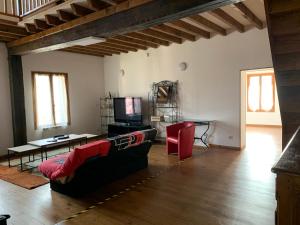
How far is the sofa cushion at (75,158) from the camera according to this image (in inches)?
118

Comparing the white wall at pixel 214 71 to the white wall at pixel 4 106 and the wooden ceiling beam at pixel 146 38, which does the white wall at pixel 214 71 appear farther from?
the white wall at pixel 4 106

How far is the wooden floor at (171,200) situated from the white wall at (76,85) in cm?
279

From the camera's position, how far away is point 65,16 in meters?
4.02

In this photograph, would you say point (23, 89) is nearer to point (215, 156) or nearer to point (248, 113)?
point (215, 156)

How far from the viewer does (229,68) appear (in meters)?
5.43

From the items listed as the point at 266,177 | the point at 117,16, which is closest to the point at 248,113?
the point at 266,177

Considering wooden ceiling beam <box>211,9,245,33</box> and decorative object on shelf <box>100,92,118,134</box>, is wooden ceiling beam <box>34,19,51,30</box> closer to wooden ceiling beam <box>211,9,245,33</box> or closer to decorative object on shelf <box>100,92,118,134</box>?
wooden ceiling beam <box>211,9,245,33</box>

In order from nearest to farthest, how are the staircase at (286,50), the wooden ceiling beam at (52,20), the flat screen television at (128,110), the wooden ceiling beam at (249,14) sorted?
1. the staircase at (286,50)
2. the wooden ceiling beam at (249,14)
3. the wooden ceiling beam at (52,20)
4. the flat screen television at (128,110)

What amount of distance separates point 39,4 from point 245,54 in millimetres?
4196

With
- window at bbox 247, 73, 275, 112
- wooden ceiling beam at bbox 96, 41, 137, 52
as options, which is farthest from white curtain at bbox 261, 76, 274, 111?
wooden ceiling beam at bbox 96, 41, 137, 52

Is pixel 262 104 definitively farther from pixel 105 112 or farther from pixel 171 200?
pixel 171 200

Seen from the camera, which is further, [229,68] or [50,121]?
[50,121]

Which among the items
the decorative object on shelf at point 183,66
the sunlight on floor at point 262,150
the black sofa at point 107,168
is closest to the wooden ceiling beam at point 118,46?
the decorative object on shelf at point 183,66

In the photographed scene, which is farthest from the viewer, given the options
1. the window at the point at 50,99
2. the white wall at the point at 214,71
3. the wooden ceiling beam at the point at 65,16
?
the window at the point at 50,99
